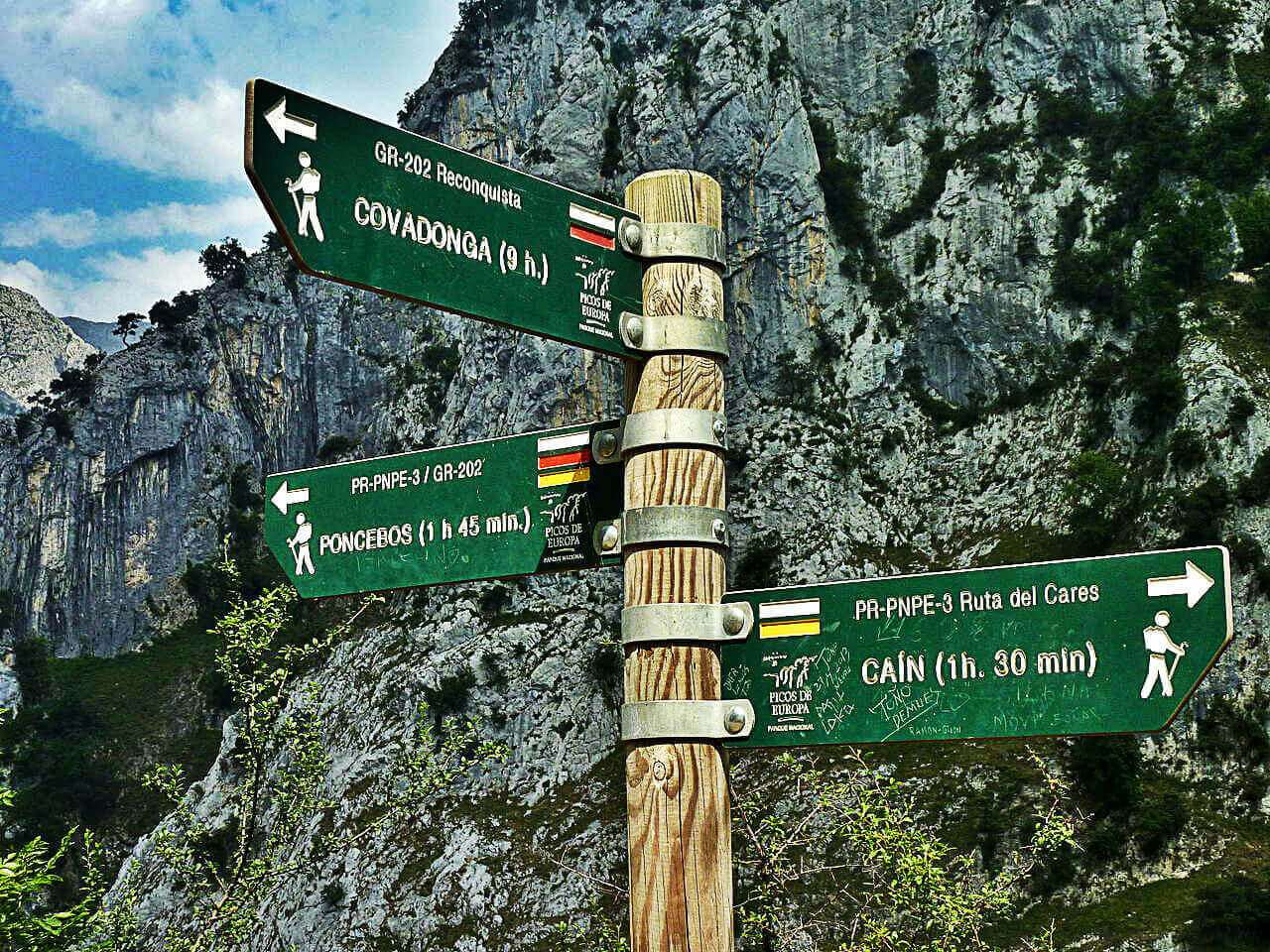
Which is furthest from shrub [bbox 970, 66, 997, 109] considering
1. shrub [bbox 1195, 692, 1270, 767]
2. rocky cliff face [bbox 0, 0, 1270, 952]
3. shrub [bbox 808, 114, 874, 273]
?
shrub [bbox 1195, 692, 1270, 767]

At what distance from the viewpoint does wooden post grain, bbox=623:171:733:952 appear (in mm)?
4418

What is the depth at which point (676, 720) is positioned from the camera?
177 inches

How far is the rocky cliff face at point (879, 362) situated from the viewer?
1933 inches

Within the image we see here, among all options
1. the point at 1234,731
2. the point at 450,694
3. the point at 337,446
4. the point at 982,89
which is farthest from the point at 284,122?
the point at 337,446

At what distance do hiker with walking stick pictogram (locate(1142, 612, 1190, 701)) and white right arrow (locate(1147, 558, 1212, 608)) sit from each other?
0.26 feet

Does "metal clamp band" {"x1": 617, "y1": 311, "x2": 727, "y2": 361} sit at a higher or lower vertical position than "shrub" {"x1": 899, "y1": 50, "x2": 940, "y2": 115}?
lower

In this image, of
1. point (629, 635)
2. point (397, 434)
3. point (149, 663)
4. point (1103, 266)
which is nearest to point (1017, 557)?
point (1103, 266)

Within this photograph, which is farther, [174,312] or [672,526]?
[174,312]

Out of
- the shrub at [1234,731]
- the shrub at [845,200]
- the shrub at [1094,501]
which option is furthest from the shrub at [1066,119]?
the shrub at [1234,731]

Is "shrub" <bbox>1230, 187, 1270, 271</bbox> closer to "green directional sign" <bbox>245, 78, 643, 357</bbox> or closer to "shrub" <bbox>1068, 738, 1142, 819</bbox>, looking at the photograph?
"shrub" <bbox>1068, 738, 1142, 819</bbox>

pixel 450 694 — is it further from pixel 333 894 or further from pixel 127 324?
pixel 127 324

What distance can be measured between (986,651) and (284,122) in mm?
2866

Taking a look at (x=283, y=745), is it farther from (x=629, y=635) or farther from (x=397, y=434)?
(x=397, y=434)

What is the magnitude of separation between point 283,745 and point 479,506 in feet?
15.4
